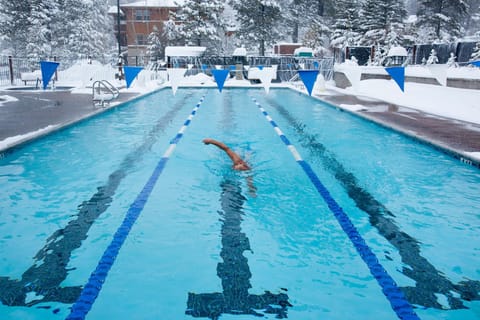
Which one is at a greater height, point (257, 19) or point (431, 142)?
point (257, 19)

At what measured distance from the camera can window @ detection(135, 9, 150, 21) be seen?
154 feet

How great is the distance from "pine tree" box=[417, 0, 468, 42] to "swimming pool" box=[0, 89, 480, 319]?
1112 inches

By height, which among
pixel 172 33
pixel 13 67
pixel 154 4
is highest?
pixel 154 4

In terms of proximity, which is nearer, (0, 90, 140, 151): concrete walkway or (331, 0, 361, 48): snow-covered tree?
(0, 90, 140, 151): concrete walkway

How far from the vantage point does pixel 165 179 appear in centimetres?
565

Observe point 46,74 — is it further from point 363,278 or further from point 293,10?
point 293,10

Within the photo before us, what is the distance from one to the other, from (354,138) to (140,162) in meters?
4.75

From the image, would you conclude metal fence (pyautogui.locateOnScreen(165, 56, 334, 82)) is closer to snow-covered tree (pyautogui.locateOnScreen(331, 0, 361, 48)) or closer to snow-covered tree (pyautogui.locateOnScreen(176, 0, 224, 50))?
snow-covered tree (pyautogui.locateOnScreen(176, 0, 224, 50))

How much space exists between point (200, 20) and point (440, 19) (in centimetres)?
2011

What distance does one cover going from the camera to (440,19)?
30.6 m

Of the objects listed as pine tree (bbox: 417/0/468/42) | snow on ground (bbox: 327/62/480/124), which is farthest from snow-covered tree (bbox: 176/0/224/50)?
snow on ground (bbox: 327/62/480/124)

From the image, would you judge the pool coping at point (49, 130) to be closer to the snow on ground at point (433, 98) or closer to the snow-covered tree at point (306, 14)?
the snow on ground at point (433, 98)

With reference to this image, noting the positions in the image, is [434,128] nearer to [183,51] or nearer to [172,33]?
[183,51]

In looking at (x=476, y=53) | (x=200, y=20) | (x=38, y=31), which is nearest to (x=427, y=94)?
(x=476, y=53)
